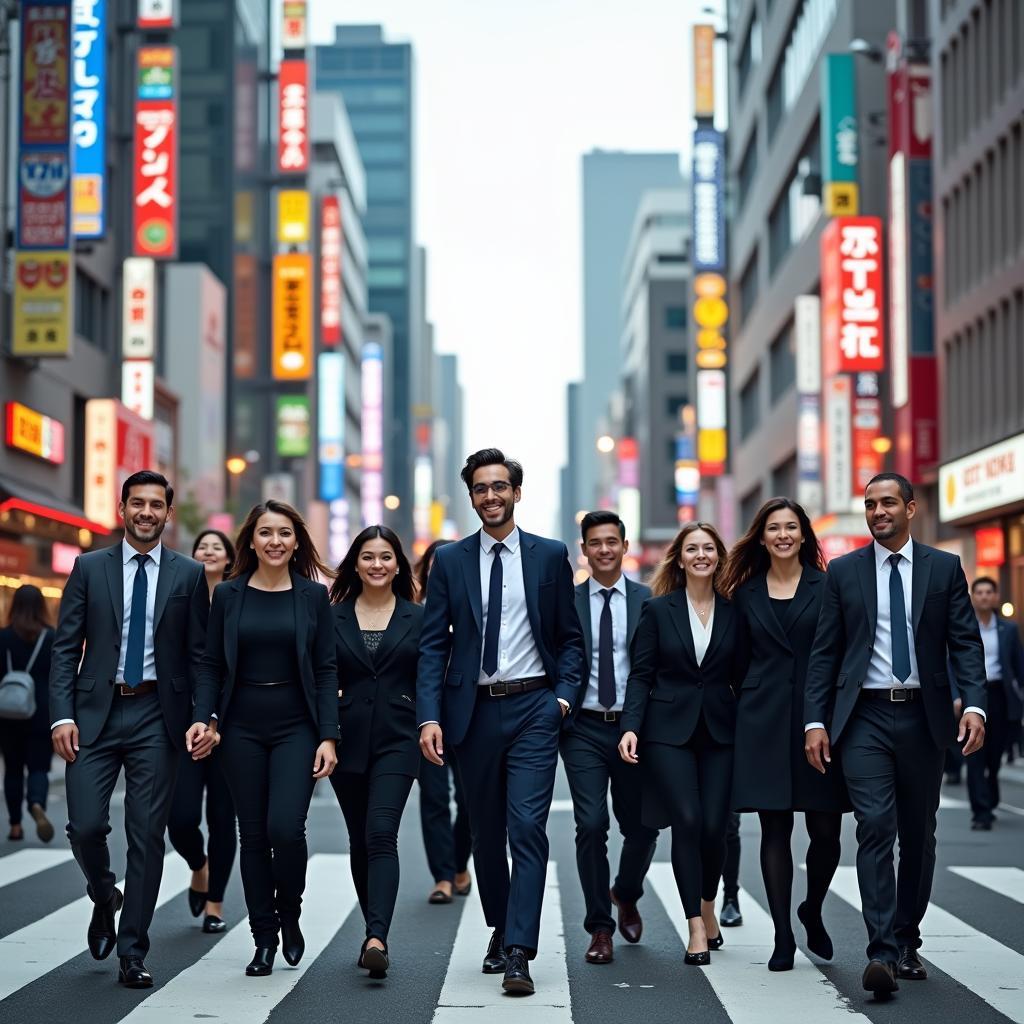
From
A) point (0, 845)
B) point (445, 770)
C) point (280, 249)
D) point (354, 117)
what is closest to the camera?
point (445, 770)

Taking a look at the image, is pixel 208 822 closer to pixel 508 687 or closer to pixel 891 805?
pixel 508 687

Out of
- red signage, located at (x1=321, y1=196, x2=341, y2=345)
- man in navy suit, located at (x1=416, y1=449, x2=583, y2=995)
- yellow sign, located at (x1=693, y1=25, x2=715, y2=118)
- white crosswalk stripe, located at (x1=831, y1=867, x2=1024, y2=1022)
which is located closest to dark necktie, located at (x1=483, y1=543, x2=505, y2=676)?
man in navy suit, located at (x1=416, y1=449, x2=583, y2=995)

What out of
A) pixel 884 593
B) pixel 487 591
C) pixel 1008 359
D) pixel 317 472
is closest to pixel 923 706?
pixel 884 593

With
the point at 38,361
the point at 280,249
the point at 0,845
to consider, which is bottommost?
the point at 0,845

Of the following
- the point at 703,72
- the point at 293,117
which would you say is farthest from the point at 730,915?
the point at 293,117

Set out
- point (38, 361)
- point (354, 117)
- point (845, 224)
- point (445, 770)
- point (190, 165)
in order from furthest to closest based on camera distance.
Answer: point (354, 117), point (190, 165), point (845, 224), point (38, 361), point (445, 770)

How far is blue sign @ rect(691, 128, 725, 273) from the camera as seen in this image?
57062 millimetres

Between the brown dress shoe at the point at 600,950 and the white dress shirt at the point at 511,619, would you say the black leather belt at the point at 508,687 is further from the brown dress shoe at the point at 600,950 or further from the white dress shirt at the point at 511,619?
the brown dress shoe at the point at 600,950

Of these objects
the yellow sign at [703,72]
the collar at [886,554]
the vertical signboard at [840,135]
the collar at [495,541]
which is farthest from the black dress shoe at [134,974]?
the yellow sign at [703,72]

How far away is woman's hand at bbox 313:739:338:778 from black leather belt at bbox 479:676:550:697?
684 millimetres

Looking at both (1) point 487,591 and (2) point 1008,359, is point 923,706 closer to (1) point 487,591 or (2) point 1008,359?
(1) point 487,591

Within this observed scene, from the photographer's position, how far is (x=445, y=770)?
1098cm

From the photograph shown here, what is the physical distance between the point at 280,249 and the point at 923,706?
66.9m

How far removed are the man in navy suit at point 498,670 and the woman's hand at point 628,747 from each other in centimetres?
42
